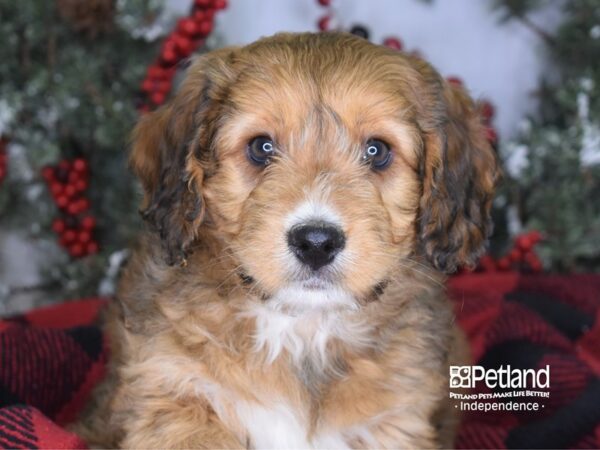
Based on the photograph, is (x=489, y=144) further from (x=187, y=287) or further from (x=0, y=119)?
(x=0, y=119)

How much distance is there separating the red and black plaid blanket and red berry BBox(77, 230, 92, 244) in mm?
622

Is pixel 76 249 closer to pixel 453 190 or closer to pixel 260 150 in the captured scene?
pixel 260 150

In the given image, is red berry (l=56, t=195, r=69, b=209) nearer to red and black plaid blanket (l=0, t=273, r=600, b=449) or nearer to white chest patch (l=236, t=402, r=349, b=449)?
red and black plaid blanket (l=0, t=273, r=600, b=449)

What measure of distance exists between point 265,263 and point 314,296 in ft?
0.56

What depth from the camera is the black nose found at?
2.50 m

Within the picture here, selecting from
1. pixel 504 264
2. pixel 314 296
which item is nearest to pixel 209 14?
pixel 504 264

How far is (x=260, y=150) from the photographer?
282cm

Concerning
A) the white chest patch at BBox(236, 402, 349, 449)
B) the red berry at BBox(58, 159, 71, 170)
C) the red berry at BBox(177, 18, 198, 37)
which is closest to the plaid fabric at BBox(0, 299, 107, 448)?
the white chest patch at BBox(236, 402, 349, 449)

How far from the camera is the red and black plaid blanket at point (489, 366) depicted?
351 cm

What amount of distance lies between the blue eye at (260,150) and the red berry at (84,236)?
2430mm

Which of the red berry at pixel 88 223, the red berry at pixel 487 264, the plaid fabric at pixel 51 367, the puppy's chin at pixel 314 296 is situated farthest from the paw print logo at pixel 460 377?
the red berry at pixel 88 223

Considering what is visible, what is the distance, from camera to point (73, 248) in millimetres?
5070

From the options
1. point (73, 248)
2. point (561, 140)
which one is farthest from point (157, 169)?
point (561, 140)

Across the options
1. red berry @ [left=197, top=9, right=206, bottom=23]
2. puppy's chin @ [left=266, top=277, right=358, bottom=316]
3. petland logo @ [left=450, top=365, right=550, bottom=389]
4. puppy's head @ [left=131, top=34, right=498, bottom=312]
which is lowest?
puppy's chin @ [left=266, top=277, right=358, bottom=316]
